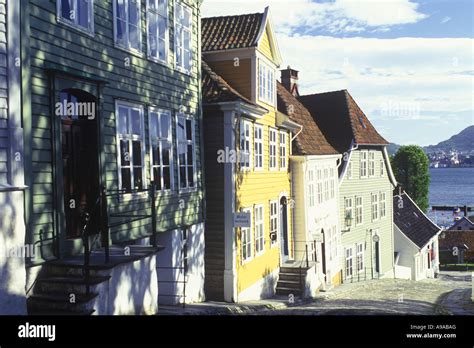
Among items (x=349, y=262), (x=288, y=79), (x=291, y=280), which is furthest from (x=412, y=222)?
(x=291, y=280)

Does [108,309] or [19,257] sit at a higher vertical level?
[19,257]

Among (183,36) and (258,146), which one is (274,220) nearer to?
(258,146)

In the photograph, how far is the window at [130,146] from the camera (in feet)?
31.4

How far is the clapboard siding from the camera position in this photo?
24.1 ft

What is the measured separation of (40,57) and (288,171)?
43.5ft

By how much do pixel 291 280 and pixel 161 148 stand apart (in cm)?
863

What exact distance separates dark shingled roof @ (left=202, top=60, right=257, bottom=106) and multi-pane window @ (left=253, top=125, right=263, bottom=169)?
4.66 ft

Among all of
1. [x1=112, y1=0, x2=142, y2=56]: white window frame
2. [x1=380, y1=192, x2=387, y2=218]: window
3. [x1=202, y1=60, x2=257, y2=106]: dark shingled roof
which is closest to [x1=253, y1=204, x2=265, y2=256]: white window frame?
[x1=202, y1=60, x2=257, y2=106]: dark shingled roof

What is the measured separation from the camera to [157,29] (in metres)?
10.9

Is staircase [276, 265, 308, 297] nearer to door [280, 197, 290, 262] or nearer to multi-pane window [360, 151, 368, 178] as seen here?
door [280, 197, 290, 262]

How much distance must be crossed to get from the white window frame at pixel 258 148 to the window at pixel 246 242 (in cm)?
176

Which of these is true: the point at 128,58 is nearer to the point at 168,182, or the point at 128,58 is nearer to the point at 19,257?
the point at 168,182
